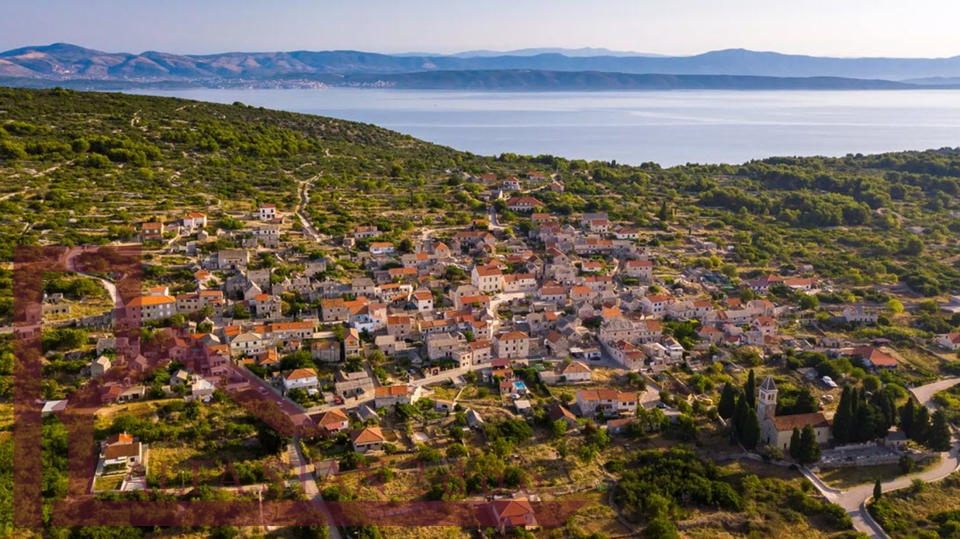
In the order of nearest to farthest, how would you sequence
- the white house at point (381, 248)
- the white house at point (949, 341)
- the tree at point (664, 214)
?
1. the white house at point (949, 341)
2. the white house at point (381, 248)
3. the tree at point (664, 214)

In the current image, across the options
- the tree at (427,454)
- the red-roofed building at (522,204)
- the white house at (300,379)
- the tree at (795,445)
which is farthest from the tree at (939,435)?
the red-roofed building at (522,204)

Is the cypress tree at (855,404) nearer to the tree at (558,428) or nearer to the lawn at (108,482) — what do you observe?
the tree at (558,428)

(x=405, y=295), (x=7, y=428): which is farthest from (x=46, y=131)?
(x=7, y=428)

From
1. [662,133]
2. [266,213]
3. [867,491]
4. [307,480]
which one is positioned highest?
[662,133]

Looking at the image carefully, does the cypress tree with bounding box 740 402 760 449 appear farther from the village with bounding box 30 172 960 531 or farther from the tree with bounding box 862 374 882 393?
the tree with bounding box 862 374 882 393

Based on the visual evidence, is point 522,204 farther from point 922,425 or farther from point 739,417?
point 922,425

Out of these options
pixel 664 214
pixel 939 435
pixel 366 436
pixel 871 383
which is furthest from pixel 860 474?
pixel 664 214
